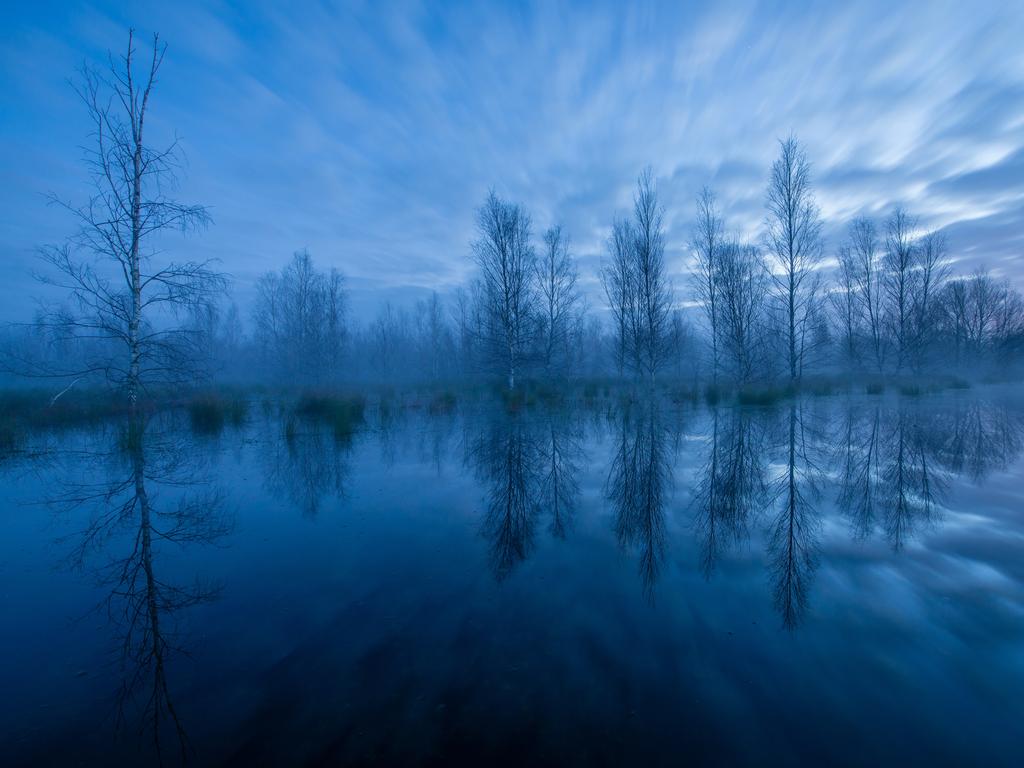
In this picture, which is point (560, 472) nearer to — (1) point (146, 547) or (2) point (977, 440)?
(1) point (146, 547)

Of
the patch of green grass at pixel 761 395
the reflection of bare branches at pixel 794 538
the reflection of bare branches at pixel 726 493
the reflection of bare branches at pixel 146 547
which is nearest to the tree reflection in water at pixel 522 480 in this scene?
the reflection of bare branches at pixel 726 493

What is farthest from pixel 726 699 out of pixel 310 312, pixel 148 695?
pixel 310 312

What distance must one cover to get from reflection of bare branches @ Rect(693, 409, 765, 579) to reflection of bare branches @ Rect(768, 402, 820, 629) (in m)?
0.33

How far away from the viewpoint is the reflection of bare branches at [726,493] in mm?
4727

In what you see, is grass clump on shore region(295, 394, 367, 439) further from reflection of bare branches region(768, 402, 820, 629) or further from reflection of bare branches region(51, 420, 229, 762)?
reflection of bare branches region(768, 402, 820, 629)

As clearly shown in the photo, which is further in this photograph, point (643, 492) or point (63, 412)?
point (63, 412)

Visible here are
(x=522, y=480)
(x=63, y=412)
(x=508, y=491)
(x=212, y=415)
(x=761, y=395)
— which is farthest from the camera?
(x=761, y=395)

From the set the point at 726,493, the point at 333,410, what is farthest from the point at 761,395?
the point at 333,410

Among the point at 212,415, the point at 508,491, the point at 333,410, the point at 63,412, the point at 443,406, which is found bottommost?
the point at 508,491

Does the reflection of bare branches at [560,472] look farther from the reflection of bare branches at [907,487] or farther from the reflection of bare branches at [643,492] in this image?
the reflection of bare branches at [907,487]

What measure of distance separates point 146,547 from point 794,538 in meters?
6.90

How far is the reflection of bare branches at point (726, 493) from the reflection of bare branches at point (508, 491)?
1.84 metres

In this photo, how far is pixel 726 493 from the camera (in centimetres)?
641

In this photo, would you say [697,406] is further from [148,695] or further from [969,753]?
[148,695]
